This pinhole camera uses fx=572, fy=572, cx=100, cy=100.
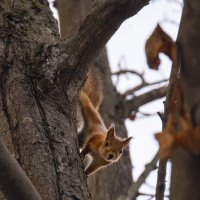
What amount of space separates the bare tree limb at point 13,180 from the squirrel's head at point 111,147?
5.36ft

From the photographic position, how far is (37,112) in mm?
1499

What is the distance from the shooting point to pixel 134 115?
3625mm

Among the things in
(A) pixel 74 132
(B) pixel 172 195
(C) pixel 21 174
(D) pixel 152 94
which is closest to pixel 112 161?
(D) pixel 152 94

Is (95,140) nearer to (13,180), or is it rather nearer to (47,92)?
(47,92)

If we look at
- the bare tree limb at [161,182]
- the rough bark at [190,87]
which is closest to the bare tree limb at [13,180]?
the bare tree limb at [161,182]

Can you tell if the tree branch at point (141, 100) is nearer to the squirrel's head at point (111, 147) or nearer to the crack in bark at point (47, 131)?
the squirrel's head at point (111, 147)

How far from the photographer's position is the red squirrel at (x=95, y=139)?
2.67 metres

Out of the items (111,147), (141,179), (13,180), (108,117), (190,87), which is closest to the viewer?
(190,87)

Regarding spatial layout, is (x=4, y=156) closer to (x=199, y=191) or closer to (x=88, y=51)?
(x=199, y=191)

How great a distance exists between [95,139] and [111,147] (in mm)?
100

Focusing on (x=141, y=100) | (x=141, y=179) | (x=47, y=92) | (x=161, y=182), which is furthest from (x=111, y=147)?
(x=161, y=182)

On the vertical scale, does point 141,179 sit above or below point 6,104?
below

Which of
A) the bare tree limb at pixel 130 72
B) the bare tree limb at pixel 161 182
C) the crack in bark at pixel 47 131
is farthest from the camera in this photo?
the bare tree limb at pixel 130 72

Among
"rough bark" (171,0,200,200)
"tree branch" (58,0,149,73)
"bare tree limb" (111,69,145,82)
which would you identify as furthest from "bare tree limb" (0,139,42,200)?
"bare tree limb" (111,69,145,82)
